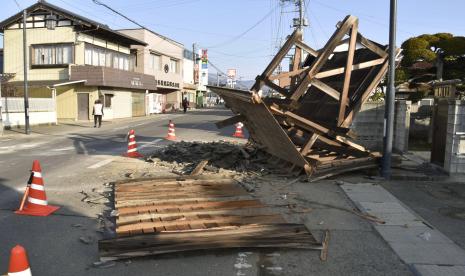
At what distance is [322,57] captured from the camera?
946 cm

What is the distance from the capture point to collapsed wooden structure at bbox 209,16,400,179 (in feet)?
30.7

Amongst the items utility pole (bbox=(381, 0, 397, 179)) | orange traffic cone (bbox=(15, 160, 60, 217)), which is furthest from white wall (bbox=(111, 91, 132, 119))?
orange traffic cone (bbox=(15, 160, 60, 217))

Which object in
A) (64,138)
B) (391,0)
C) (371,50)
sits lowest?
(64,138)

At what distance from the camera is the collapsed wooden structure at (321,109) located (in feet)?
30.7

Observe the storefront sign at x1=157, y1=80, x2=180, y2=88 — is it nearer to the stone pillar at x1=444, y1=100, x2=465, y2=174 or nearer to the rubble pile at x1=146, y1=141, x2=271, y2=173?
the rubble pile at x1=146, y1=141, x2=271, y2=173

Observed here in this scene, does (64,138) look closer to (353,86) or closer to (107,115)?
(353,86)

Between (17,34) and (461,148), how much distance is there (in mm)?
34539

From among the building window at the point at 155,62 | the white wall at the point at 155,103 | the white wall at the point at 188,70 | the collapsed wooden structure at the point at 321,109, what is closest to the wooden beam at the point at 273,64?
the collapsed wooden structure at the point at 321,109

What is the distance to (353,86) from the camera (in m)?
10.7

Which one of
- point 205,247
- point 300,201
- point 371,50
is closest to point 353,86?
point 371,50

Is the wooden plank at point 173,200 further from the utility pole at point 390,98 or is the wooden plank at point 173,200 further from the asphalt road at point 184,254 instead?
the utility pole at point 390,98

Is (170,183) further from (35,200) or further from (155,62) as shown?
(155,62)

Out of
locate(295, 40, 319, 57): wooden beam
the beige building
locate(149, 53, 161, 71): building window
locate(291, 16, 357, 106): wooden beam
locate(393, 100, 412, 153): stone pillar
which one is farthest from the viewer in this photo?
locate(149, 53, 161, 71): building window

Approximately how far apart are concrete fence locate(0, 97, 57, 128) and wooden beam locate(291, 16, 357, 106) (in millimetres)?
18094
